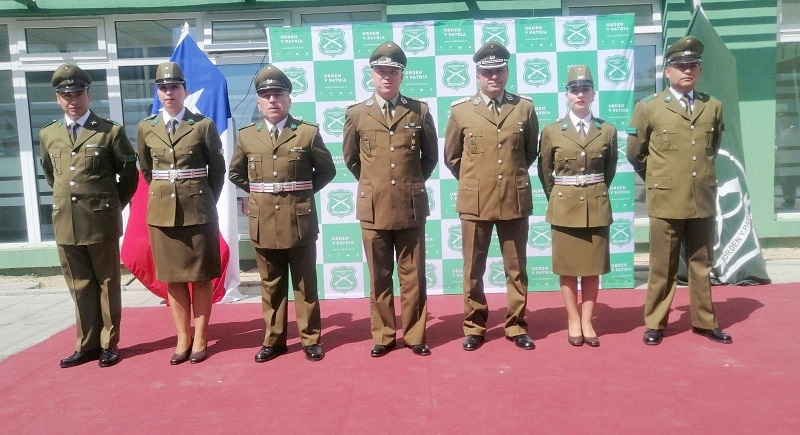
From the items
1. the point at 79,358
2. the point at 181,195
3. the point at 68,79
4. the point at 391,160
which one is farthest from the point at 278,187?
the point at 79,358

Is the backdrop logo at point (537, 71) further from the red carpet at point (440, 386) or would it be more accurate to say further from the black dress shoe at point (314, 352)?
the black dress shoe at point (314, 352)

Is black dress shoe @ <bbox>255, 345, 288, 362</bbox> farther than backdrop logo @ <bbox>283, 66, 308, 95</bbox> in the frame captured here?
No

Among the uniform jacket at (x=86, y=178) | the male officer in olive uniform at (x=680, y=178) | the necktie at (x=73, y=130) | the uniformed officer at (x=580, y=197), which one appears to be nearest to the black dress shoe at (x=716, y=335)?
the male officer in olive uniform at (x=680, y=178)

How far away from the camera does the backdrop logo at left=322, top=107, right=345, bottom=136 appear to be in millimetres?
4809

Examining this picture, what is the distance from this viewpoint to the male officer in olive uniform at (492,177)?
3465mm

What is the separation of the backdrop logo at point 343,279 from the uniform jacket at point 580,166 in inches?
76.5

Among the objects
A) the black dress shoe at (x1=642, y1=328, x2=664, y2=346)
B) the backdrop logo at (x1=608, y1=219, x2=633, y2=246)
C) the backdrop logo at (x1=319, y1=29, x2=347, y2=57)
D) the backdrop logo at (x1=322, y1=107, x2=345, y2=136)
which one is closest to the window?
the backdrop logo at (x1=319, y1=29, x2=347, y2=57)

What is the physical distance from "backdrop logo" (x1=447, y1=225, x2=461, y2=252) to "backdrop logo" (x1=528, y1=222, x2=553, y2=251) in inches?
23.4

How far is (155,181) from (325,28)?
200 cm

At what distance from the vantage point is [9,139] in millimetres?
6066

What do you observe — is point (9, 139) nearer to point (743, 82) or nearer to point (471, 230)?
point (471, 230)

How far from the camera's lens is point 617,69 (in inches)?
188

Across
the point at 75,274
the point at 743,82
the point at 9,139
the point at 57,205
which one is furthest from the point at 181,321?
the point at 743,82

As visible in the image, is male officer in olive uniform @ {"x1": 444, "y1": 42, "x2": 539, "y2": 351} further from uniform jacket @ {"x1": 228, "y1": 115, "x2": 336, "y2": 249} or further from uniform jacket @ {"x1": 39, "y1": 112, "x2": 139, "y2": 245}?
uniform jacket @ {"x1": 39, "y1": 112, "x2": 139, "y2": 245}
